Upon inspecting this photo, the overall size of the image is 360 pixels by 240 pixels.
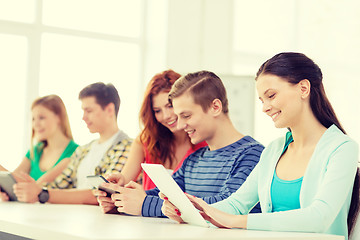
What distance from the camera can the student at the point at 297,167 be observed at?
61.9 inches

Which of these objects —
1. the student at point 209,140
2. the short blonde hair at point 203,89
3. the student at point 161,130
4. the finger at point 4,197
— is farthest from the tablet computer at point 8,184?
the short blonde hair at point 203,89

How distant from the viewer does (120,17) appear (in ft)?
20.0

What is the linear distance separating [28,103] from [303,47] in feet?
9.58

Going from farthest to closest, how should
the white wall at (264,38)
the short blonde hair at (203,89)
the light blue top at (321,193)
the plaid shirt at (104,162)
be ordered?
the white wall at (264,38) < the plaid shirt at (104,162) < the short blonde hair at (203,89) < the light blue top at (321,193)

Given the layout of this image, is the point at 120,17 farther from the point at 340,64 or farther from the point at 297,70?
the point at 297,70

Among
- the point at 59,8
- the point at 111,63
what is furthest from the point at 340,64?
the point at 59,8

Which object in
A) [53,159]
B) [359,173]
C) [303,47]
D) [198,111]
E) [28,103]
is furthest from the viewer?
[303,47]

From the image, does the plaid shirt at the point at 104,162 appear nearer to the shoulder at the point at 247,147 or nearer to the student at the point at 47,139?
Result: the student at the point at 47,139

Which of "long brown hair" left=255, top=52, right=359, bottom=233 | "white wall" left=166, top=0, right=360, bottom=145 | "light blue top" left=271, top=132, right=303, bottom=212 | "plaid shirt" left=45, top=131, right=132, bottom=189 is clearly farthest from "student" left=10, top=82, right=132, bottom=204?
"white wall" left=166, top=0, right=360, bottom=145

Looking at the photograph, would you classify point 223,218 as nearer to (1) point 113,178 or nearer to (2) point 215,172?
(2) point 215,172

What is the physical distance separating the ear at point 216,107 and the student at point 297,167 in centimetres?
37

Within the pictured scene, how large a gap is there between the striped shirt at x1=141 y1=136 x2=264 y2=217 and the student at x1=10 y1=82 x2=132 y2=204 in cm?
75


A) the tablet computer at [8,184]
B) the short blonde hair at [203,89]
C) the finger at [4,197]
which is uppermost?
the short blonde hair at [203,89]

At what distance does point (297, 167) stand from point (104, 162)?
152cm
